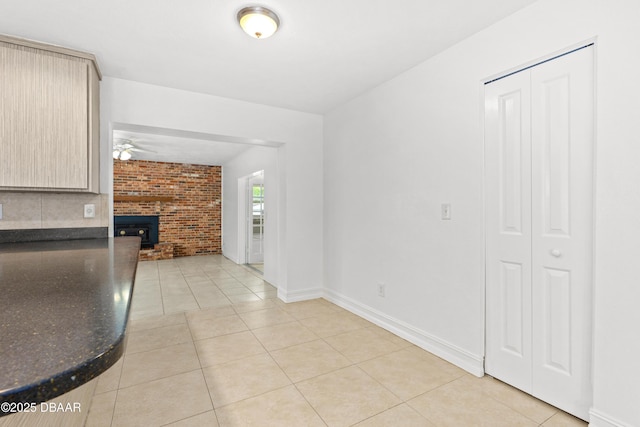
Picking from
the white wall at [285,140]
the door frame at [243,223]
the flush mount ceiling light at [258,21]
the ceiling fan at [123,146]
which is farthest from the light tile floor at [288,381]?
the ceiling fan at [123,146]

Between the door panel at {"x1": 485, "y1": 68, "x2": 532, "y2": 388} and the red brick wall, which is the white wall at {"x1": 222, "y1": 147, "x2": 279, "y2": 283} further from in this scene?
the door panel at {"x1": 485, "y1": 68, "x2": 532, "y2": 388}

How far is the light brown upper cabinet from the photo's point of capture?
2.15 meters

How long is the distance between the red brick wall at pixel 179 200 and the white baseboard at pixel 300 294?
4.63 meters

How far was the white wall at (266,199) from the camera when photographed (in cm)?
470

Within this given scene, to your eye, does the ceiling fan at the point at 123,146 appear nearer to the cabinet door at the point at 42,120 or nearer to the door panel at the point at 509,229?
the cabinet door at the point at 42,120

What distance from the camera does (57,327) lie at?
2.13 ft

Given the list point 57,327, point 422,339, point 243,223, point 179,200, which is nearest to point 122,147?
point 179,200

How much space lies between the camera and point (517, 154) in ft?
6.54

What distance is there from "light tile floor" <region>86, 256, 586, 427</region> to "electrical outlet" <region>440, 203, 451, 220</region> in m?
1.12

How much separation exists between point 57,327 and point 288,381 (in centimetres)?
175

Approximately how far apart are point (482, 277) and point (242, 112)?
9.57 feet

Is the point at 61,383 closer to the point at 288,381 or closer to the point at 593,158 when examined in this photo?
the point at 288,381

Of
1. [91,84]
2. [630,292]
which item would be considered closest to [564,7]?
[630,292]

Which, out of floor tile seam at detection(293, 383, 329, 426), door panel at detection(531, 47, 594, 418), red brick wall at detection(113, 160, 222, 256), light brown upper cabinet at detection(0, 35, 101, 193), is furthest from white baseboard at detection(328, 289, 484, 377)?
red brick wall at detection(113, 160, 222, 256)
